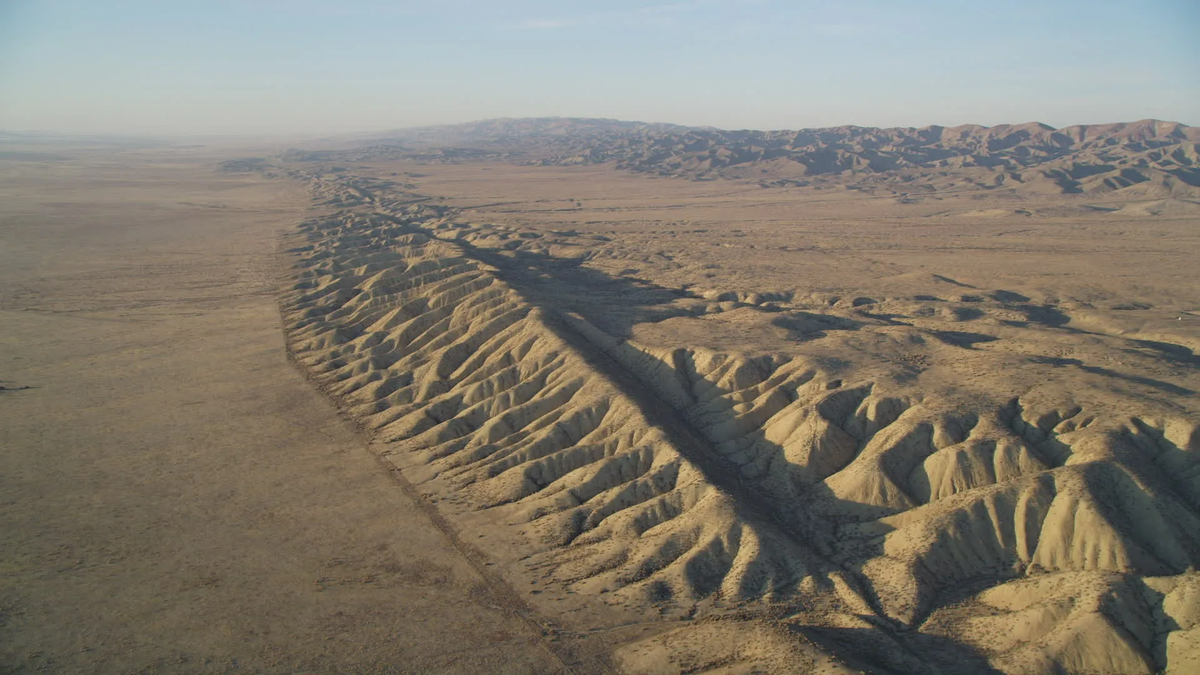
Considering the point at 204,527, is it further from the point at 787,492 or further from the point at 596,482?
the point at 787,492

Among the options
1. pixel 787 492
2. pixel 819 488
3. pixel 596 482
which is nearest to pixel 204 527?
pixel 596 482

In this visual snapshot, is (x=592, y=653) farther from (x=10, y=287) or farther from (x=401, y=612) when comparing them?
(x=10, y=287)

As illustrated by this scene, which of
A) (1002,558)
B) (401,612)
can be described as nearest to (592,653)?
(401,612)

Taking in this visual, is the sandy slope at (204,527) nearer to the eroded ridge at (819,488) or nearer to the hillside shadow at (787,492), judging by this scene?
the eroded ridge at (819,488)

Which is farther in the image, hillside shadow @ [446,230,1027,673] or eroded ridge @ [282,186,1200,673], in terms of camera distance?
eroded ridge @ [282,186,1200,673]

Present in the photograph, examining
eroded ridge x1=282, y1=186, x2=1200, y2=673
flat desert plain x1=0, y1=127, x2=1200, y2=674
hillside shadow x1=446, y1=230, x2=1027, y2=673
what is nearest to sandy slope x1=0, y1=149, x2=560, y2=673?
flat desert plain x1=0, y1=127, x2=1200, y2=674

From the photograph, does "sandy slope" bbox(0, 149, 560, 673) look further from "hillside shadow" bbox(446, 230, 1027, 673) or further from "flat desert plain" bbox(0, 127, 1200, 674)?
"hillside shadow" bbox(446, 230, 1027, 673)
